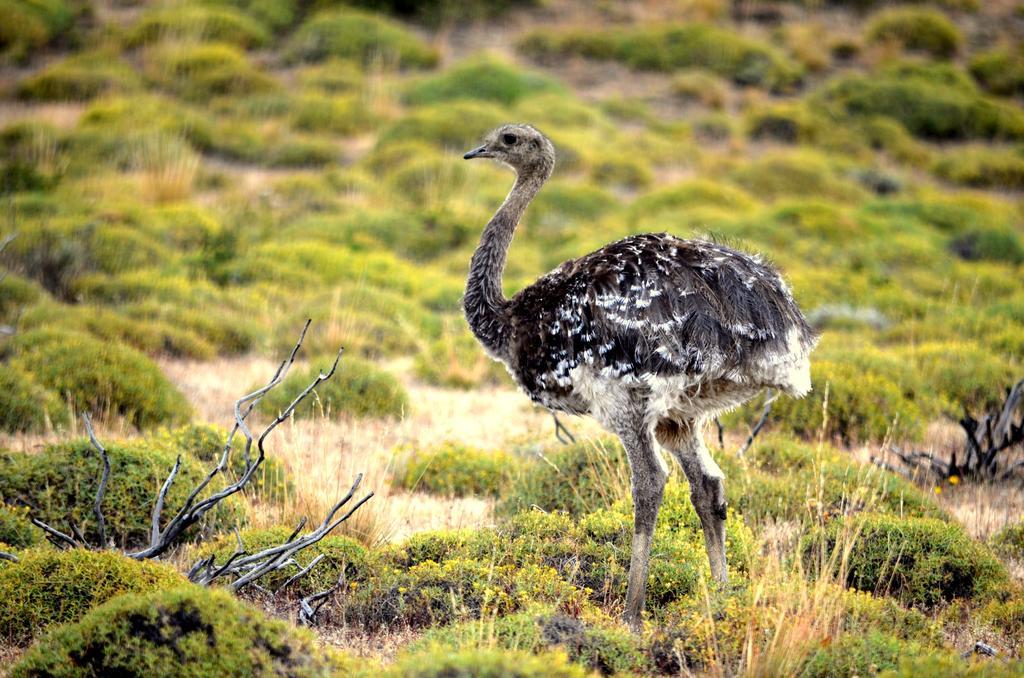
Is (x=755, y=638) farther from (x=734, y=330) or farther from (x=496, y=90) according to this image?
(x=496, y=90)

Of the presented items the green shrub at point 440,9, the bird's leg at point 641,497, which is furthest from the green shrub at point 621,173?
the bird's leg at point 641,497

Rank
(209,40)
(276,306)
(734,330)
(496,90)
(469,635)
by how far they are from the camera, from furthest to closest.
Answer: (209,40)
(496,90)
(276,306)
(734,330)
(469,635)

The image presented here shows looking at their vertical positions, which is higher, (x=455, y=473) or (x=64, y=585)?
(x=64, y=585)

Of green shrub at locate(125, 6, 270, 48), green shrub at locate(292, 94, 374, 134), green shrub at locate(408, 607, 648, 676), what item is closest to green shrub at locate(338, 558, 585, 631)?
green shrub at locate(408, 607, 648, 676)

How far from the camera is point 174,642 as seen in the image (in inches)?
173

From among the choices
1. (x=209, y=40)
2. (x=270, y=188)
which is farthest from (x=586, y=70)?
(x=270, y=188)

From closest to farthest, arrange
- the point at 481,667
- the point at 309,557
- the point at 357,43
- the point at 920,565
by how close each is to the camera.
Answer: the point at 481,667, the point at 309,557, the point at 920,565, the point at 357,43

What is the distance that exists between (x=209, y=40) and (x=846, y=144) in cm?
1504

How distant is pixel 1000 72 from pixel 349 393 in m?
26.2

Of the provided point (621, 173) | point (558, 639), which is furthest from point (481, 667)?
point (621, 173)

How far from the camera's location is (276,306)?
42.1 ft

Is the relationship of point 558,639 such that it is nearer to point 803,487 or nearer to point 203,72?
point 803,487

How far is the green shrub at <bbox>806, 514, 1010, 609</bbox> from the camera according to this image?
6.26 m

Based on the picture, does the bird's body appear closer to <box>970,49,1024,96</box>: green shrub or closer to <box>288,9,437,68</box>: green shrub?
<box>288,9,437,68</box>: green shrub
